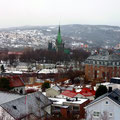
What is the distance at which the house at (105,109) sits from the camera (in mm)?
17531

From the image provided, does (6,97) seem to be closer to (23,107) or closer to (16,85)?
(23,107)

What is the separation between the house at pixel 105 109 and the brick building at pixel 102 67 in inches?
1121

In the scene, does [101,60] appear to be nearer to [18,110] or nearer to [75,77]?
[75,77]

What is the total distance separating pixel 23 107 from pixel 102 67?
31.2 meters

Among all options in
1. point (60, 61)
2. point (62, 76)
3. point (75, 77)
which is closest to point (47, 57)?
point (60, 61)

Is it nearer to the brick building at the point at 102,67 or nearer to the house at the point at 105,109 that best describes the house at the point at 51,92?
the house at the point at 105,109

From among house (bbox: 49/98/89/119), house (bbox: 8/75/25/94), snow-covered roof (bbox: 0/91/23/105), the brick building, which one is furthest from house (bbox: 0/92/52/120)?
the brick building

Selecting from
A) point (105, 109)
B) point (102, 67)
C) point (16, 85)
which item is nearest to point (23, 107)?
point (105, 109)

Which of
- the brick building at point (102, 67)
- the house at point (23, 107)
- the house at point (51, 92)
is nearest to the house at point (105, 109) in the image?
the house at point (23, 107)

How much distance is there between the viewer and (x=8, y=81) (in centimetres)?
2856

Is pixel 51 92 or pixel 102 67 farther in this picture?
pixel 102 67

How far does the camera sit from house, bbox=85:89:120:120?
17531mm

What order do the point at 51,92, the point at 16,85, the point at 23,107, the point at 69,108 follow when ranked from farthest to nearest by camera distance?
the point at 16,85, the point at 51,92, the point at 69,108, the point at 23,107

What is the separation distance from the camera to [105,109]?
58.1 ft
